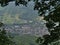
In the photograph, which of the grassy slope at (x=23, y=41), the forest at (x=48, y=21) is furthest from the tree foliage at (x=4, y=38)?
the grassy slope at (x=23, y=41)

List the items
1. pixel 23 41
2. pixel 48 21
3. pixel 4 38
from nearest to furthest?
pixel 4 38 < pixel 48 21 < pixel 23 41

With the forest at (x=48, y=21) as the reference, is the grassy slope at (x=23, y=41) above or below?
below

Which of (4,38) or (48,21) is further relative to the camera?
(48,21)

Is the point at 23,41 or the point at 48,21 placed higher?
the point at 48,21

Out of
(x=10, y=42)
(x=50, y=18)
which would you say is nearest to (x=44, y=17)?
(x=50, y=18)

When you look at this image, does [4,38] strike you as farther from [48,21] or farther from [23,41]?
[23,41]

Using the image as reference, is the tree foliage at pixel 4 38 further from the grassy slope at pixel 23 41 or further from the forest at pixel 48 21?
Answer: the grassy slope at pixel 23 41

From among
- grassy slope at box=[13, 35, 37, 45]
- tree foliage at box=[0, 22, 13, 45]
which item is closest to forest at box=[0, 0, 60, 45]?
→ tree foliage at box=[0, 22, 13, 45]

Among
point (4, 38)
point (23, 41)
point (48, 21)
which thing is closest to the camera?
point (4, 38)

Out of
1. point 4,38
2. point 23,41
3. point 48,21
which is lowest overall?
point 23,41

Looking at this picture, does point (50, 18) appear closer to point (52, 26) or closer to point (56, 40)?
point (52, 26)

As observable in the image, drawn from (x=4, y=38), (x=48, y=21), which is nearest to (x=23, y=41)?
(x=48, y=21)

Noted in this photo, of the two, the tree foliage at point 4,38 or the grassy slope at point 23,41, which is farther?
the grassy slope at point 23,41
